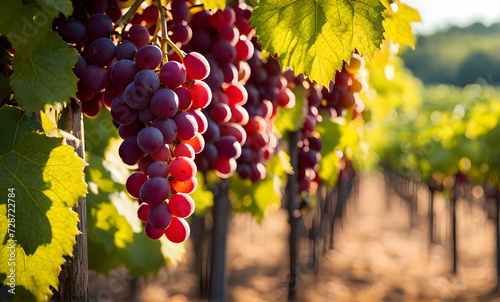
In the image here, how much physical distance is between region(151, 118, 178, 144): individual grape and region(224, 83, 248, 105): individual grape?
43 cm

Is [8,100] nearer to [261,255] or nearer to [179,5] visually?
[179,5]

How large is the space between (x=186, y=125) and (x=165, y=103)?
2.5 inches

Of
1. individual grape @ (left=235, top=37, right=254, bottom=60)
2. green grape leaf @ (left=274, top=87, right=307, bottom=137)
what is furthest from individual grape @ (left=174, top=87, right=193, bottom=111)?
green grape leaf @ (left=274, top=87, right=307, bottom=137)

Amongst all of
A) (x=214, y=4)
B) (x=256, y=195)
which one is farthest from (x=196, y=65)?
(x=256, y=195)

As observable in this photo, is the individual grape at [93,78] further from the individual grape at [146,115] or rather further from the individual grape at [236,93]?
the individual grape at [236,93]

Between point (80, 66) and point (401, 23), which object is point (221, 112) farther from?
point (401, 23)

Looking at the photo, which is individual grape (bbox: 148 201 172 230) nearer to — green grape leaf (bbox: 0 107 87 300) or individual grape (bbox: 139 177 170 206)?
individual grape (bbox: 139 177 170 206)

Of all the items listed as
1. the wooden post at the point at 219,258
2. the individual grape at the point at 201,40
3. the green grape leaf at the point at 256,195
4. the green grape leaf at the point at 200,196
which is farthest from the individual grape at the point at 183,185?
the wooden post at the point at 219,258

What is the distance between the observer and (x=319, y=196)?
35.2ft

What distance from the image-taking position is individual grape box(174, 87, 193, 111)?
936 mm

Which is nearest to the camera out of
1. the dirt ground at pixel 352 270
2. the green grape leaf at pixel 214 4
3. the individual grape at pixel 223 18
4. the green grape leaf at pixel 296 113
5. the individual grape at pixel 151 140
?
the individual grape at pixel 151 140

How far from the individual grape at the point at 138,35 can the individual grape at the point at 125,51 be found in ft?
0.05

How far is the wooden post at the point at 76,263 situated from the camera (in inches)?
37.6

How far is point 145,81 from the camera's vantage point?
0.90 meters
